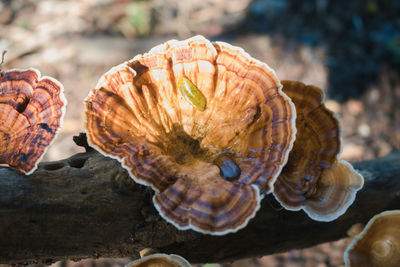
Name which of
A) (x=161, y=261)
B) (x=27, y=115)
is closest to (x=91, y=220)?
(x=161, y=261)

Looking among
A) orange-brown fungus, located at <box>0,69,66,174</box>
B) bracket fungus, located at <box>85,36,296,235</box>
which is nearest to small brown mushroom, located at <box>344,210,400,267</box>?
bracket fungus, located at <box>85,36,296,235</box>

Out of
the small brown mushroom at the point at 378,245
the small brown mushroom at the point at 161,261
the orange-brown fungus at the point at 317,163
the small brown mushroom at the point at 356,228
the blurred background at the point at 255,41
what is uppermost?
the blurred background at the point at 255,41

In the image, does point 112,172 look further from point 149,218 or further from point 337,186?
point 337,186

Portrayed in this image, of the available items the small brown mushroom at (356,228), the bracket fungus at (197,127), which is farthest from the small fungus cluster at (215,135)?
the small brown mushroom at (356,228)

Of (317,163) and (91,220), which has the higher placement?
(317,163)

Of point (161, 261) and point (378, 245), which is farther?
point (378, 245)

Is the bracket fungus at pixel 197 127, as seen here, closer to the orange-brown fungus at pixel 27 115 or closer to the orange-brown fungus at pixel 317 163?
the orange-brown fungus at pixel 27 115

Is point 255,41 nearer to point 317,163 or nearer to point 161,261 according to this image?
point 317,163
